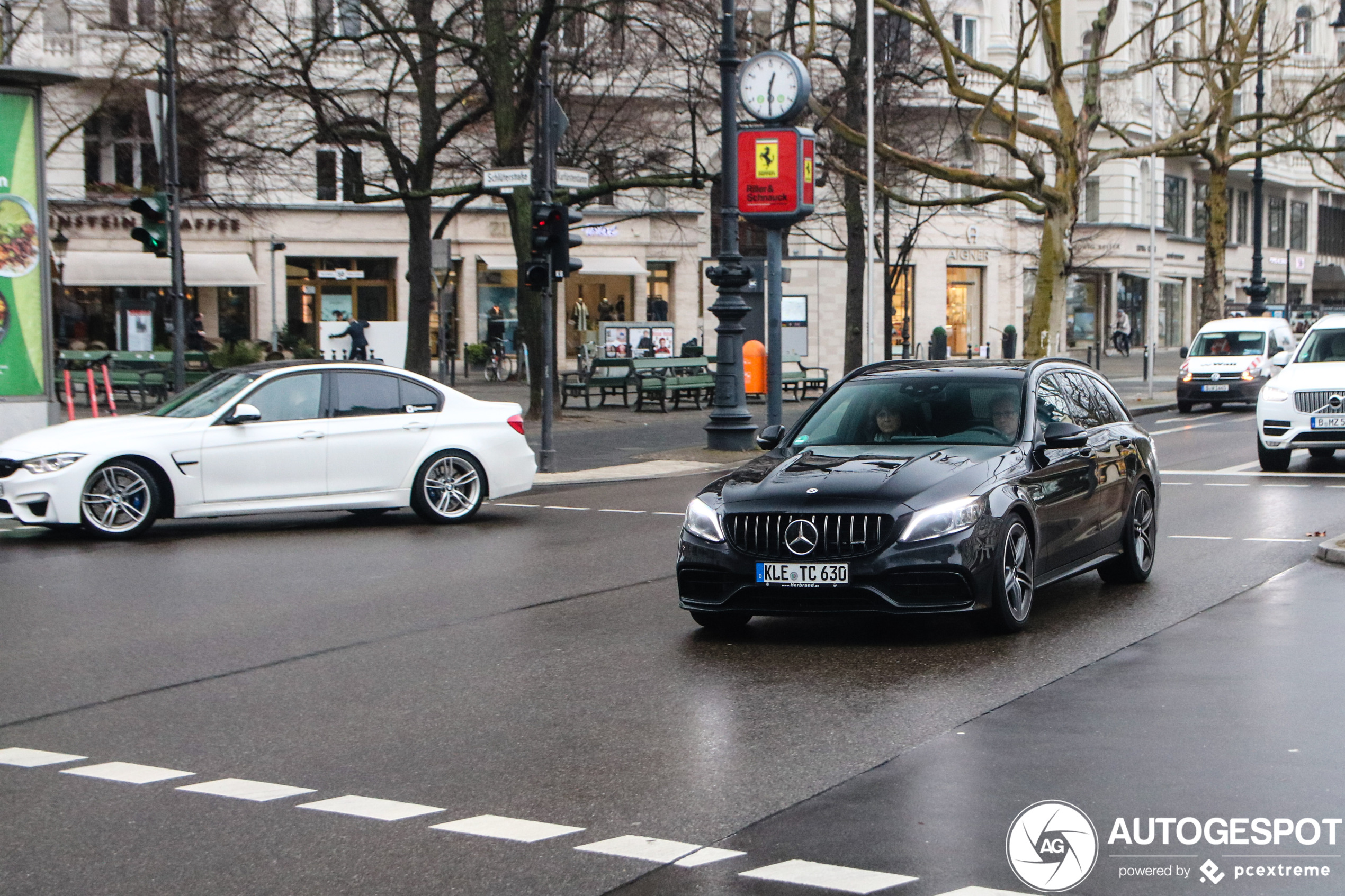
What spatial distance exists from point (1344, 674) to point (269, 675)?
205 inches

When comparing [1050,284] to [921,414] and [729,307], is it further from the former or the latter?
[921,414]

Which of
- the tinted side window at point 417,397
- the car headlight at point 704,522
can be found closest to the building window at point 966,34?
the tinted side window at point 417,397

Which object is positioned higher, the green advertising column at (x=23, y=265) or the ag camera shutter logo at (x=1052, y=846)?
the green advertising column at (x=23, y=265)

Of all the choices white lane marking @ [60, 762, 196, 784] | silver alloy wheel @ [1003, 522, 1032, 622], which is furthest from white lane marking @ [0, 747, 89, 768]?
silver alloy wheel @ [1003, 522, 1032, 622]

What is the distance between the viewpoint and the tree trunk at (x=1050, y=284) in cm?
3488

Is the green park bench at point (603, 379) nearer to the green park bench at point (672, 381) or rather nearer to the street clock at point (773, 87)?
the green park bench at point (672, 381)

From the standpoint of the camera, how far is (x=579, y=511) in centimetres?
1639

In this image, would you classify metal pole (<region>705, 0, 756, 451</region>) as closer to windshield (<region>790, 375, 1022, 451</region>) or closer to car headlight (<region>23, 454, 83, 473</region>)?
car headlight (<region>23, 454, 83, 473</region>)

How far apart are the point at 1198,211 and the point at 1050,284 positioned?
142 ft

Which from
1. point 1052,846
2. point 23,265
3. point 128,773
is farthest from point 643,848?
point 23,265

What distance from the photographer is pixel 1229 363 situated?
105ft

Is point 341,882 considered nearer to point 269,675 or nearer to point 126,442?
point 269,675

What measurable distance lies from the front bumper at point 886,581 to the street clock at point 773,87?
1560 centimetres

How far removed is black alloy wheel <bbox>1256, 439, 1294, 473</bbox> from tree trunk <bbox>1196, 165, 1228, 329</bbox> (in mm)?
27175
